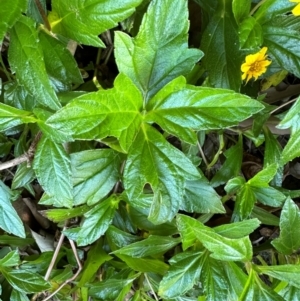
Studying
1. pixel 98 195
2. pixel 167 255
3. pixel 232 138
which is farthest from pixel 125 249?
pixel 232 138

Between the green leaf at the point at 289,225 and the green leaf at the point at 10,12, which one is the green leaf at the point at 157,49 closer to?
the green leaf at the point at 10,12

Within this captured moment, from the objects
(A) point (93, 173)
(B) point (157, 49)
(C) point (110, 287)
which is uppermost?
(B) point (157, 49)

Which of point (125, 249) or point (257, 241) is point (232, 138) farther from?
point (125, 249)

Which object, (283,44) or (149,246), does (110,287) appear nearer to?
(149,246)

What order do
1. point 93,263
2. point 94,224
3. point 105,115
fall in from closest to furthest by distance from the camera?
point 105,115 < point 94,224 < point 93,263

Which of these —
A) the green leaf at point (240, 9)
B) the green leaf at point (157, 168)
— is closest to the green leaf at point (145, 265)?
the green leaf at point (157, 168)

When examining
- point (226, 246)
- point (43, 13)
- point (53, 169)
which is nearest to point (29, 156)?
point (53, 169)

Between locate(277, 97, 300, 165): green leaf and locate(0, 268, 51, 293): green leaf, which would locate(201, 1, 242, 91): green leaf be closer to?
locate(277, 97, 300, 165): green leaf

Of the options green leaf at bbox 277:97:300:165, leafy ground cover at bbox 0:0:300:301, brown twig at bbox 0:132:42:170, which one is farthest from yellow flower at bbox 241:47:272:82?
brown twig at bbox 0:132:42:170
